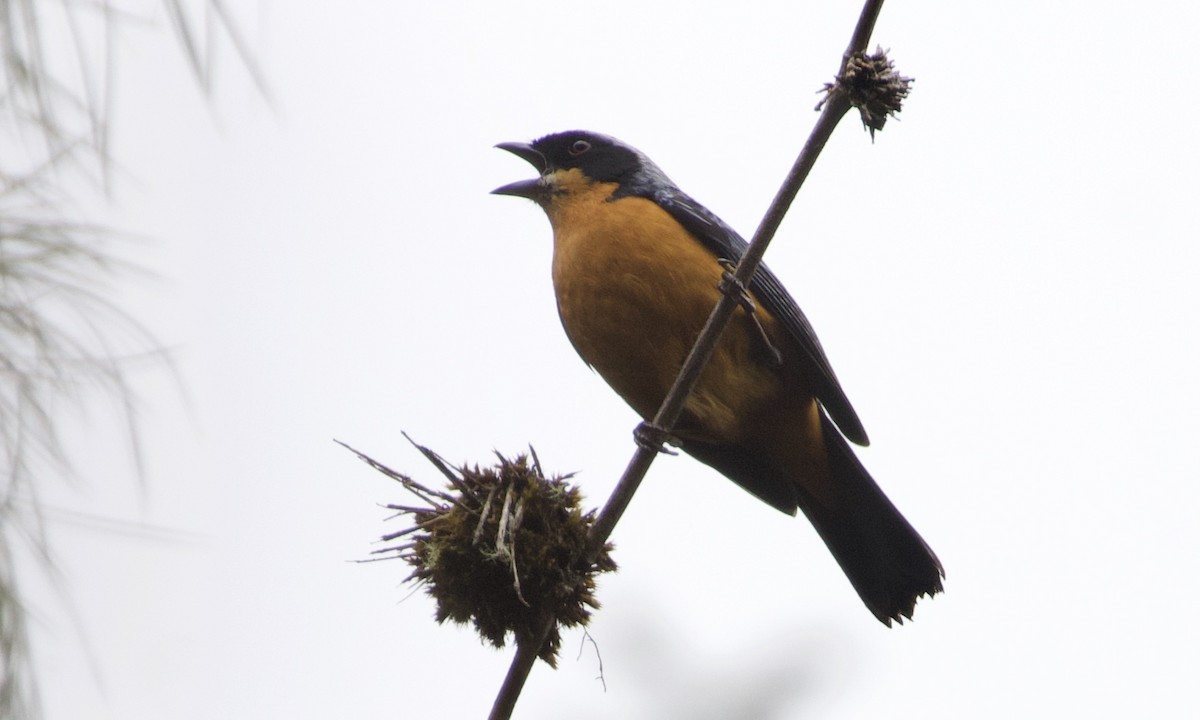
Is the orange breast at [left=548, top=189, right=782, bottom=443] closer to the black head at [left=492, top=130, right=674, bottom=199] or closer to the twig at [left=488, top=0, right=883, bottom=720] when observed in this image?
the black head at [left=492, top=130, right=674, bottom=199]

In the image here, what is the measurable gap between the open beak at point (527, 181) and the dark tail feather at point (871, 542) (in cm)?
131

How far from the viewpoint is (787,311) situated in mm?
4082

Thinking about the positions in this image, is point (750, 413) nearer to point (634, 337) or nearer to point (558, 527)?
point (634, 337)

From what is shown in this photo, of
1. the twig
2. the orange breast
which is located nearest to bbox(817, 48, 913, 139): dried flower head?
the twig

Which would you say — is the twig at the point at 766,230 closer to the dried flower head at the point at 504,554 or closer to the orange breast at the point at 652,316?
the dried flower head at the point at 504,554

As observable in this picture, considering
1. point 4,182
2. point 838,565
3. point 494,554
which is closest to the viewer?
point 4,182

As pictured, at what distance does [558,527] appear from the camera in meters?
2.43

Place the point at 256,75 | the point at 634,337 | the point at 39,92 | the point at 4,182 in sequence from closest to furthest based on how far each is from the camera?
the point at 256,75 → the point at 39,92 → the point at 4,182 → the point at 634,337

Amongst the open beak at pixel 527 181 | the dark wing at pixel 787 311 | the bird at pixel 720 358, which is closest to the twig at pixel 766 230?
the bird at pixel 720 358

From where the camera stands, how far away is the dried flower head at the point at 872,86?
2303mm

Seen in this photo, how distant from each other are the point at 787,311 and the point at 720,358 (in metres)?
0.28

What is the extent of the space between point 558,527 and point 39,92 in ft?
3.83

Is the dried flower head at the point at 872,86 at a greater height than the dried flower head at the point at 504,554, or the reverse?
the dried flower head at the point at 872,86

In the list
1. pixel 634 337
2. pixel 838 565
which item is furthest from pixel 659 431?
pixel 838 565
